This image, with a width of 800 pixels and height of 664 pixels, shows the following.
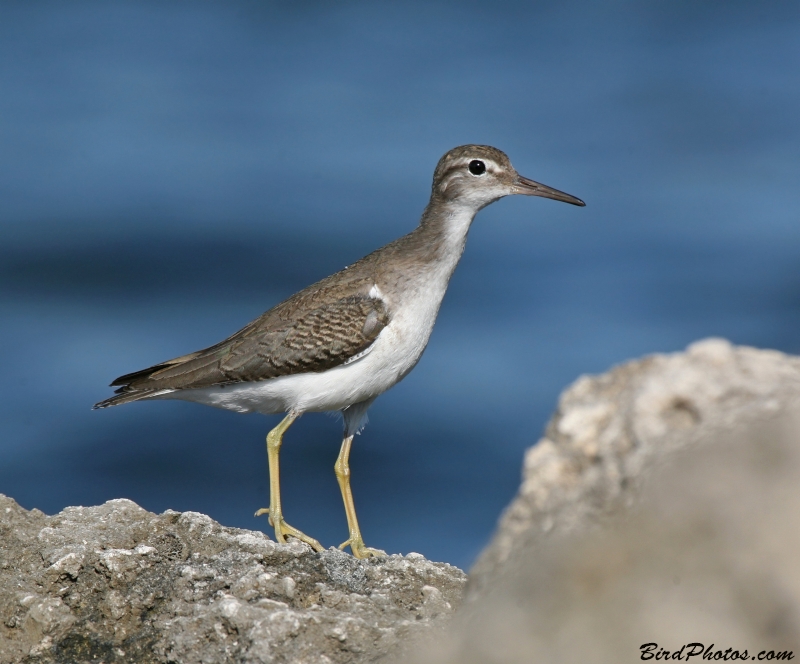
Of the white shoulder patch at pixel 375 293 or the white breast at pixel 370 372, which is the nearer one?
the white breast at pixel 370 372

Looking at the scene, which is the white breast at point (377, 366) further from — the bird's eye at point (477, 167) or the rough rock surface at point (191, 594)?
the rough rock surface at point (191, 594)

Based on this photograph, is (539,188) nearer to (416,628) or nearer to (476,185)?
(476,185)

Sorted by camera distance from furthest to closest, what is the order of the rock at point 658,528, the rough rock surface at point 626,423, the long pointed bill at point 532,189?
the long pointed bill at point 532,189
the rough rock surface at point 626,423
the rock at point 658,528

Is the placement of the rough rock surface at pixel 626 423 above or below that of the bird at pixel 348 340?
below

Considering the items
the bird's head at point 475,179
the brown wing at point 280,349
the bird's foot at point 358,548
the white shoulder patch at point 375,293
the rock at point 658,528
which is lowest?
the rock at point 658,528

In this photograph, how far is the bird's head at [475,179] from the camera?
939 centimetres

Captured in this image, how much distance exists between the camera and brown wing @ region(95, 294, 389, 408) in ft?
28.6

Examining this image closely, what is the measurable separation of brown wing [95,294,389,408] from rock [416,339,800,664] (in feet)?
14.7

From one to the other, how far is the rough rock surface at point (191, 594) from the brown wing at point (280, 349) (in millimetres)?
2330

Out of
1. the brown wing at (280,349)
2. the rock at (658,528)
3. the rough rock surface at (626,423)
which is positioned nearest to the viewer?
the rock at (658,528)

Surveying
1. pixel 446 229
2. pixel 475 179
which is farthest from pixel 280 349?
pixel 475 179

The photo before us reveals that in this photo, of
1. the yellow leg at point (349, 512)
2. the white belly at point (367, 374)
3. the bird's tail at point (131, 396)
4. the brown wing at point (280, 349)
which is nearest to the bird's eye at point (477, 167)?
the white belly at point (367, 374)

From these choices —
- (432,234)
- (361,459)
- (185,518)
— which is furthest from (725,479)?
(361,459)

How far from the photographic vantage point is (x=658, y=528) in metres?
3.65
